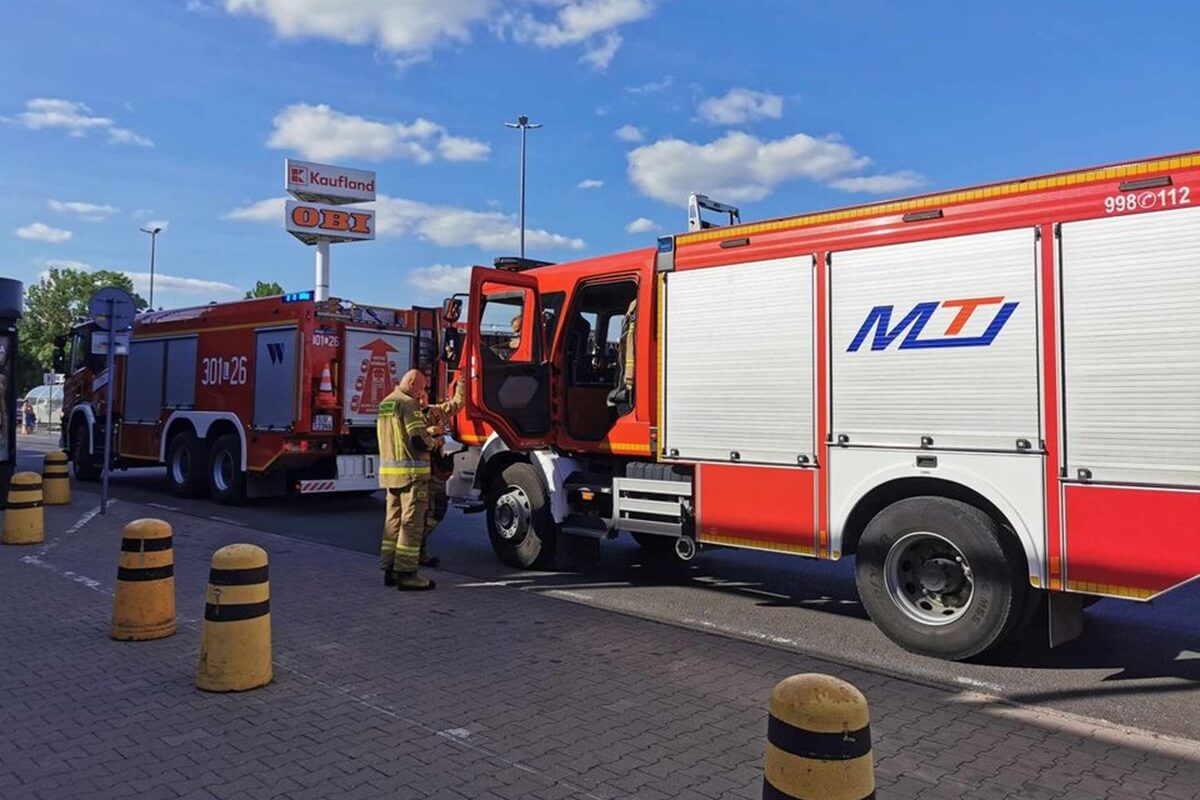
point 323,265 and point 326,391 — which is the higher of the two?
point 323,265

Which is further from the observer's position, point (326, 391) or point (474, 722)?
point (326, 391)

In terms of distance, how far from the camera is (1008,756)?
157 inches

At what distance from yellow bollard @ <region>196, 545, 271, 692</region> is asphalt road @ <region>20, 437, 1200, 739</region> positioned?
3.01 meters

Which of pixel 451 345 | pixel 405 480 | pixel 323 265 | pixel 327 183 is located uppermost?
pixel 327 183

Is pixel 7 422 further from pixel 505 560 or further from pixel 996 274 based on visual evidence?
pixel 996 274

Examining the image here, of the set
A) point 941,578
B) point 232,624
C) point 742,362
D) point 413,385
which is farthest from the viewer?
point 413,385

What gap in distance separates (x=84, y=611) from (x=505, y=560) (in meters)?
3.58

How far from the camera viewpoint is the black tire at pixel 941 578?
516 cm

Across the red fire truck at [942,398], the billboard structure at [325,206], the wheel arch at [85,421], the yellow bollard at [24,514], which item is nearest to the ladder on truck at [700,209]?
the red fire truck at [942,398]

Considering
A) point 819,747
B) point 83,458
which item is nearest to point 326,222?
point 83,458

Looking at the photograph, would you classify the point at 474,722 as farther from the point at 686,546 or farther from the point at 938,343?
the point at 938,343

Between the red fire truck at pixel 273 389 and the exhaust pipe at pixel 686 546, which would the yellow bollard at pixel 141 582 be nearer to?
the exhaust pipe at pixel 686 546

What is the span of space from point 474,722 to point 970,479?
3.24 meters

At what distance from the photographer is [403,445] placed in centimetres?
738
